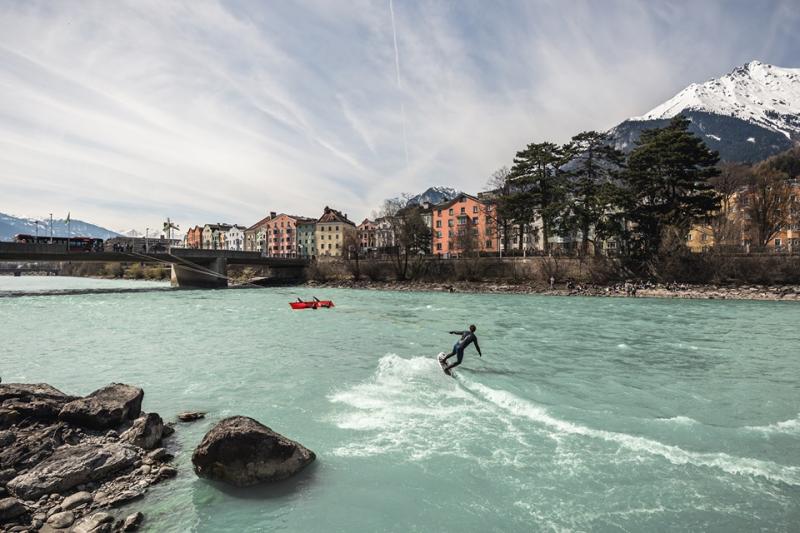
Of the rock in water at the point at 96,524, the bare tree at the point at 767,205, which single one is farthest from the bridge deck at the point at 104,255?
the bare tree at the point at 767,205

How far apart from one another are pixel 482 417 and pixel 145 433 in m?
8.08

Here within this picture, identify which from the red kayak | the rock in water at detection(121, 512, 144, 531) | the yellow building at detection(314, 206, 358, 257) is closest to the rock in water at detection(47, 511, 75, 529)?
the rock in water at detection(121, 512, 144, 531)

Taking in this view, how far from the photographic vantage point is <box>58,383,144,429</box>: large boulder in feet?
29.6

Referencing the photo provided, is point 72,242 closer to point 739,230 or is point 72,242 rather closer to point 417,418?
point 417,418

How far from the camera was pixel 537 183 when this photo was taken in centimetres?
6197

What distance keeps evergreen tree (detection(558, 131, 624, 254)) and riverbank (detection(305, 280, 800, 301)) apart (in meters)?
7.90

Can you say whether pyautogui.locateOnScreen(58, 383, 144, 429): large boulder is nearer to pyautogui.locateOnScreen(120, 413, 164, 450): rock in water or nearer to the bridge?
pyautogui.locateOnScreen(120, 413, 164, 450): rock in water

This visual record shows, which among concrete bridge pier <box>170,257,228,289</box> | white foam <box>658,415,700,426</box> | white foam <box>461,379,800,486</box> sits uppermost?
concrete bridge pier <box>170,257,228,289</box>

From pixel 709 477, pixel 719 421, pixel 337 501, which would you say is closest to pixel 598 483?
pixel 709 477

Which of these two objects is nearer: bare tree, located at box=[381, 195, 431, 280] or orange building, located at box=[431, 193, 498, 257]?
bare tree, located at box=[381, 195, 431, 280]

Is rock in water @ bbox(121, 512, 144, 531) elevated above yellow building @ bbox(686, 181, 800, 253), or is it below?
below

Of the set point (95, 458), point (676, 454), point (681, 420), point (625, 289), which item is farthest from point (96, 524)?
point (625, 289)

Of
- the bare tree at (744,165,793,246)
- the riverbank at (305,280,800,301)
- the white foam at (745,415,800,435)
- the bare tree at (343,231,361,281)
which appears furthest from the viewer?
the bare tree at (343,231,361,281)

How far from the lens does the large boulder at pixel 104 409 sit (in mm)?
9008
